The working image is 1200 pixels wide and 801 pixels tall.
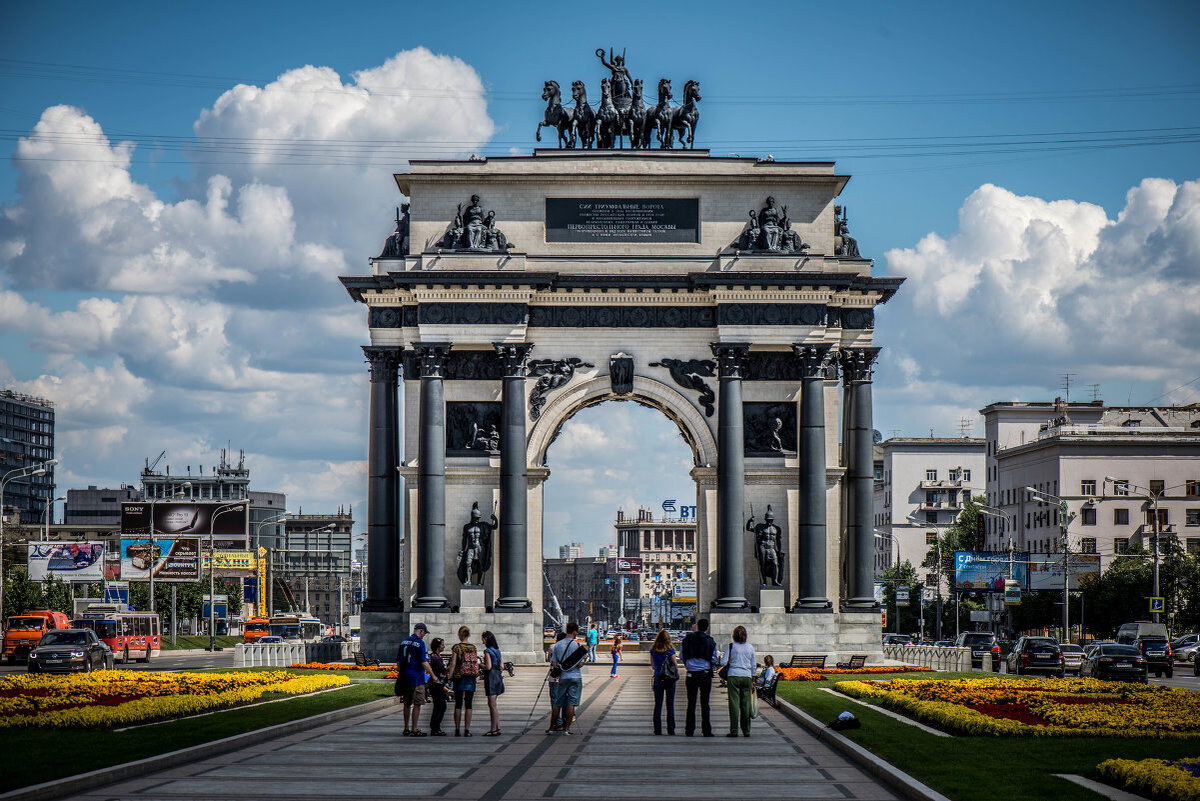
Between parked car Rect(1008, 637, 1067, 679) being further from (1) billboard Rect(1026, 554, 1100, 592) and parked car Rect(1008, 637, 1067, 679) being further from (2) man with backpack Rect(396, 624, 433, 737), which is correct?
(1) billboard Rect(1026, 554, 1100, 592)

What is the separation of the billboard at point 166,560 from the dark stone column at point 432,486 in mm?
45394

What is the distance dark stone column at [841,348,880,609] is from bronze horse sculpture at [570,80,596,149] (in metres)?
12.8

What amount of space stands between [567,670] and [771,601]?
29.4 metres

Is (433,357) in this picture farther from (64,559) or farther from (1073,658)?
(64,559)

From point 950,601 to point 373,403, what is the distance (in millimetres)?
89050

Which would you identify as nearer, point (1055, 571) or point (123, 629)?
point (123, 629)

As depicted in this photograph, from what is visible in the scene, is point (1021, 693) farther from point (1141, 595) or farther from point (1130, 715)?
point (1141, 595)

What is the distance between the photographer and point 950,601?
138250 millimetres

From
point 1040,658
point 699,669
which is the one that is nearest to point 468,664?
point 699,669

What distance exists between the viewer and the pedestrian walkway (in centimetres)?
2077

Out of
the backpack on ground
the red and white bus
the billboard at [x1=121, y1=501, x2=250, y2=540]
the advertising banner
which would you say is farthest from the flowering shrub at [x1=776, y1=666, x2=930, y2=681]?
the advertising banner

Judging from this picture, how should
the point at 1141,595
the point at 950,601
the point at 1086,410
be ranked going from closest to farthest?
the point at 1141,595 → the point at 950,601 → the point at 1086,410

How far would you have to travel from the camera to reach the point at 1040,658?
56.8 meters


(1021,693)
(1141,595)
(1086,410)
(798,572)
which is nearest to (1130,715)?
(1021,693)
